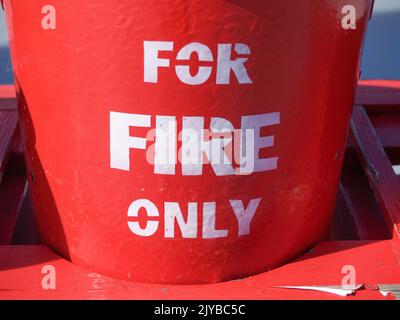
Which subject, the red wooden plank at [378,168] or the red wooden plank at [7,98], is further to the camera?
the red wooden plank at [7,98]

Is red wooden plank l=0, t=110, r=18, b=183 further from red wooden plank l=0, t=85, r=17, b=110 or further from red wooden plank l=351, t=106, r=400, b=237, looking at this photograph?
red wooden plank l=351, t=106, r=400, b=237

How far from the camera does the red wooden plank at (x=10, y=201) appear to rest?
5.71 ft

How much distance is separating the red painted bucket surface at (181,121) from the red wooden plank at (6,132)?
13.0 inches

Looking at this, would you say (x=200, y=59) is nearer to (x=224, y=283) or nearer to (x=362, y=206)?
(x=224, y=283)

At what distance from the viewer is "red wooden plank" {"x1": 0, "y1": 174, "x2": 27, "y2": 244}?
1740mm

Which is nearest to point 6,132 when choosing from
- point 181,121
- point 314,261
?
point 181,121

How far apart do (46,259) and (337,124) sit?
67 cm

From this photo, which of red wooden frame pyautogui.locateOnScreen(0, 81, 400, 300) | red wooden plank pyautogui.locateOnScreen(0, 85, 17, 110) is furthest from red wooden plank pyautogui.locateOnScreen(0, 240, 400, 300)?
red wooden plank pyautogui.locateOnScreen(0, 85, 17, 110)

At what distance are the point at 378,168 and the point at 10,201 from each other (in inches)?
37.0

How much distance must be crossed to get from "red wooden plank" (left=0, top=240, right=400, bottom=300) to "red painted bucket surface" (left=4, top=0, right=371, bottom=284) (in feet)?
0.09

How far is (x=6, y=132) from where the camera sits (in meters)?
1.95

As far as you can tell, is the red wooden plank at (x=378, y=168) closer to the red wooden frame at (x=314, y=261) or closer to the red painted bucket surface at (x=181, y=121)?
the red wooden frame at (x=314, y=261)

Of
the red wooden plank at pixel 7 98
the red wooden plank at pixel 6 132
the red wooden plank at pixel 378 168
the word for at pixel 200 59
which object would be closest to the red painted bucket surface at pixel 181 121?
the word for at pixel 200 59
